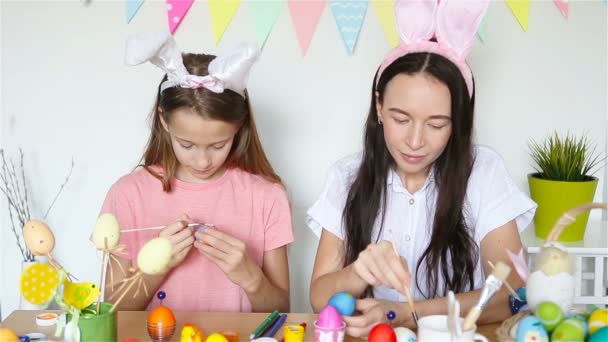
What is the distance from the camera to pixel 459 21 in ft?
4.48

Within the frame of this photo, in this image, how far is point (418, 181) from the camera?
1.55 meters

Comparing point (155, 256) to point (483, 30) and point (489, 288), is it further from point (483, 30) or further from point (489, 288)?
point (483, 30)

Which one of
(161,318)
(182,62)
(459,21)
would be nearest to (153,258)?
(161,318)

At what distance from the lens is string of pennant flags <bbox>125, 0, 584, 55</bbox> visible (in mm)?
2055

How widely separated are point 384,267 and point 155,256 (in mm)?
364

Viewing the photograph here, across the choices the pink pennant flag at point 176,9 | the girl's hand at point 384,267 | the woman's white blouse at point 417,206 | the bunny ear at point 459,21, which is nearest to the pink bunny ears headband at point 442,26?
the bunny ear at point 459,21

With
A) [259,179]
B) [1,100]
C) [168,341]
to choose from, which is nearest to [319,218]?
[259,179]

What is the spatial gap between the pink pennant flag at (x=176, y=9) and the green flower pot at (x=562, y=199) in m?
1.14

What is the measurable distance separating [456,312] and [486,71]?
133 cm

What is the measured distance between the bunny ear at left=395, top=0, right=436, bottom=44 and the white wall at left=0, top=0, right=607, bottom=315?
2.21ft

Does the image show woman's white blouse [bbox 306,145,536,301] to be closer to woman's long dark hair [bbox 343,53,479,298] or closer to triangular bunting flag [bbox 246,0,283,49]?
woman's long dark hair [bbox 343,53,479,298]

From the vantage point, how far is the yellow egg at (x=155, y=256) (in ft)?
3.49

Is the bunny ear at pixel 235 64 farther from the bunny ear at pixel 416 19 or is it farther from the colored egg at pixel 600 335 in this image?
the colored egg at pixel 600 335

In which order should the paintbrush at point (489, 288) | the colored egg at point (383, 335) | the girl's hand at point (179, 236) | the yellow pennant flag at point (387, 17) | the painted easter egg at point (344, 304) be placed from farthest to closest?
the yellow pennant flag at point (387, 17), the girl's hand at point (179, 236), the painted easter egg at point (344, 304), the colored egg at point (383, 335), the paintbrush at point (489, 288)
